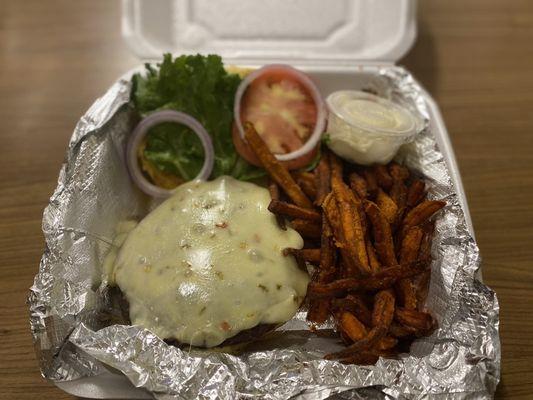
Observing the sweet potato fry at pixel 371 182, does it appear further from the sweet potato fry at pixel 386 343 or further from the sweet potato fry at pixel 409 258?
the sweet potato fry at pixel 386 343

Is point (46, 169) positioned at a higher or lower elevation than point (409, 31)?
lower

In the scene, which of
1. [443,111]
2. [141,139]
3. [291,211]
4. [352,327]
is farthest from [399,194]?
[141,139]

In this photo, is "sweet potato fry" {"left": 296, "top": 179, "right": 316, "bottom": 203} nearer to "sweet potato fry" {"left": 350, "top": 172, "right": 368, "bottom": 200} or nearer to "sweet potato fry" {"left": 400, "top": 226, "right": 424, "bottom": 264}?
"sweet potato fry" {"left": 350, "top": 172, "right": 368, "bottom": 200}

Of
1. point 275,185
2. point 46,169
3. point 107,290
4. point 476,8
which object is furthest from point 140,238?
point 476,8

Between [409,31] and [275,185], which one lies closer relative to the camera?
[275,185]

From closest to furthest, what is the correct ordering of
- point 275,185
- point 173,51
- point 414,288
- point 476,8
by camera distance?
1. point 414,288
2. point 275,185
3. point 173,51
4. point 476,8

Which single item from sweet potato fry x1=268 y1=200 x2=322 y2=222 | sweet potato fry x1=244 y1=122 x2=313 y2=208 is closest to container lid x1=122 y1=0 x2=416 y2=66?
sweet potato fry x1=244 y1=122 x2=313 y2=208

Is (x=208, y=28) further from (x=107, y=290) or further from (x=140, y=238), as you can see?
(x=107, y=290)
